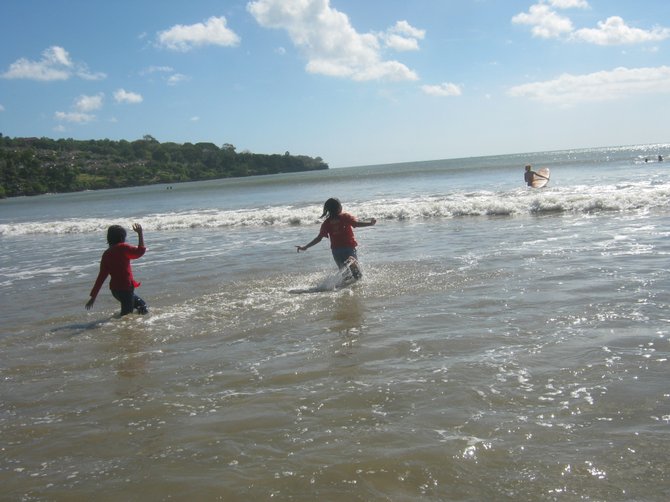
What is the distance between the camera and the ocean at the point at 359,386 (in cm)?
323

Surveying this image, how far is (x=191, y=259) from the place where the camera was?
44.9 feet

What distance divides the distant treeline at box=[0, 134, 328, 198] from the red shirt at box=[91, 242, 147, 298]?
373ft

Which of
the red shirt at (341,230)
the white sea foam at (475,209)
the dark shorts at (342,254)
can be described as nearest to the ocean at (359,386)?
the dark shorts at (342,254)

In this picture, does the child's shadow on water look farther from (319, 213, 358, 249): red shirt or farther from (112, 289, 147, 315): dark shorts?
(319, 213, 358, 249): red shirt

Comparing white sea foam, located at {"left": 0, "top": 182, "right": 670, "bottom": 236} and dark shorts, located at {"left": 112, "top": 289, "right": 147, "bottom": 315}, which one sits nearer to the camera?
dark shorts, located at {"left": 112, "top": 289, "right": 147, "bottom": 315}

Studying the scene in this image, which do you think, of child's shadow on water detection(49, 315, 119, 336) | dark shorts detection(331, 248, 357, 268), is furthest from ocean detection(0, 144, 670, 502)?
dark shorts detection(331, 248, 357, 268)

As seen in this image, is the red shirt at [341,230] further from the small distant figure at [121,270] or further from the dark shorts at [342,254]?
the small distant figure at [121,270]

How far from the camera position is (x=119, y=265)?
26.0 ft

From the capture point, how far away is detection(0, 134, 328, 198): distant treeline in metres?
112

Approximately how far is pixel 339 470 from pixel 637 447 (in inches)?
71.7

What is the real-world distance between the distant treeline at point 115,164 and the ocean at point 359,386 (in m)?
115

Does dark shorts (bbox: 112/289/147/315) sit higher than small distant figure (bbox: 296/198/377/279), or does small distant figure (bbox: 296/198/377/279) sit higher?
small distant figure (bbox: 296/198/377/279)

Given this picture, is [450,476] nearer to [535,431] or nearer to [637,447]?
[535,431]

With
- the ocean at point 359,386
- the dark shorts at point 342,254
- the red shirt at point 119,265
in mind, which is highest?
the red shirt at point 119,265
